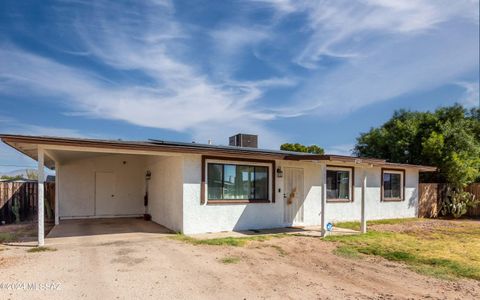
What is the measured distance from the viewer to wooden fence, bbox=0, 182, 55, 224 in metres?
12.9

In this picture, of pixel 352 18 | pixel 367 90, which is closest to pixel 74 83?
pixel 352 18

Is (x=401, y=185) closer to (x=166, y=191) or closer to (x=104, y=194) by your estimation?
(x=166, y=191)

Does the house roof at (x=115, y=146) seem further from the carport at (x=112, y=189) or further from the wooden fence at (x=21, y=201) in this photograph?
the wooden fence at (x=21, y=201)

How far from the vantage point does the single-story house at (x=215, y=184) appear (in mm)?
9195

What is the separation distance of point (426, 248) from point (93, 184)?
498 inches

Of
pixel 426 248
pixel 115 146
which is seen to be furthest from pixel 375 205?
pixel 115 146

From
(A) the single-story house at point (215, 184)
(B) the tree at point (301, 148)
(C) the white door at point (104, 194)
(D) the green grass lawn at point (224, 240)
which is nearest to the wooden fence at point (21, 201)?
(A) the single-story house at point (215, 184)

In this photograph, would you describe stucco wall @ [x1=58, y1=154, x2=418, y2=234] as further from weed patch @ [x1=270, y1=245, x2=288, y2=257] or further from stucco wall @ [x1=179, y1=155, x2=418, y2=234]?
weed patch @ [x1=270, y1=245, x2=288, y2=257]

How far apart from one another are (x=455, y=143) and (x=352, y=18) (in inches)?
455

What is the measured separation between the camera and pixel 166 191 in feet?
35.6

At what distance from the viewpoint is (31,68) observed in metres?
13.0

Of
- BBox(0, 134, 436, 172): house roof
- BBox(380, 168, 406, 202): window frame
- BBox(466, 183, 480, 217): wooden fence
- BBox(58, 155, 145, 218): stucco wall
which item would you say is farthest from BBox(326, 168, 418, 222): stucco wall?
BBox(58, 155, 145, 218): stucco wall

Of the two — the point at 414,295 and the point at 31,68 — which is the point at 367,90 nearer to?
the point at 414,295

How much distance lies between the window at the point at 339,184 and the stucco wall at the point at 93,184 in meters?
8.23
